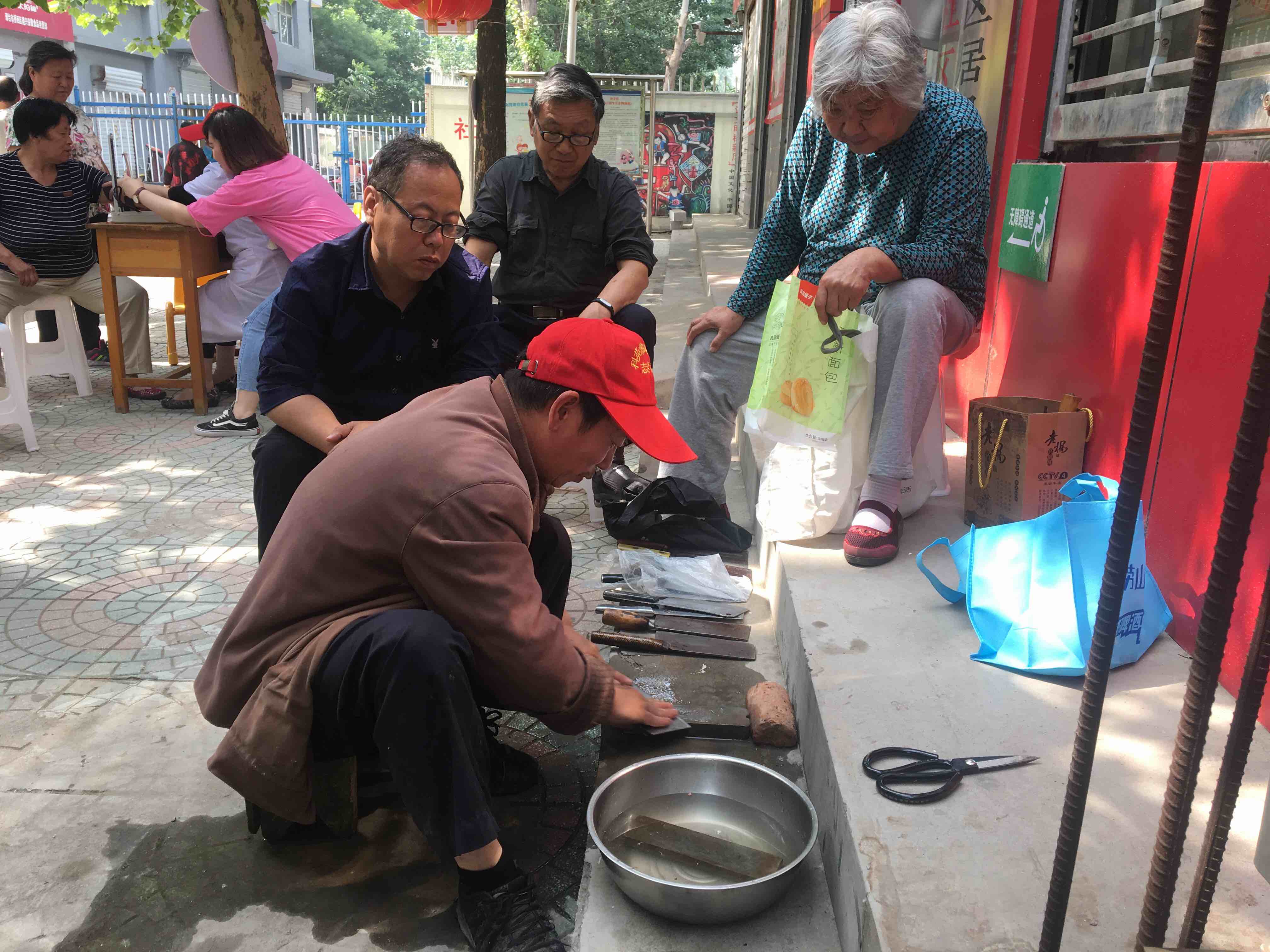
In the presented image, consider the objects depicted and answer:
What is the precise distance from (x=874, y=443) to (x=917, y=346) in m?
0.32

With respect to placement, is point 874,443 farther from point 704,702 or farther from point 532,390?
point 532,390

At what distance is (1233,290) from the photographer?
207 cm

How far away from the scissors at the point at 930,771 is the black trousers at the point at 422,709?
708 mm

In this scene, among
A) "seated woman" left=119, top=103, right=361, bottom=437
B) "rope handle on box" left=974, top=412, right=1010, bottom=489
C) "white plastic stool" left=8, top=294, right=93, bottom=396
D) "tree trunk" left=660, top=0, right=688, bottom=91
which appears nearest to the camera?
"rope handle on box" left=974, top=412, right=1010, bottom=489

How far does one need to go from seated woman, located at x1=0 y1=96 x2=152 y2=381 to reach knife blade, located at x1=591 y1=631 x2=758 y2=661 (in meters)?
4.26

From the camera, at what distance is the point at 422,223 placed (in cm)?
246

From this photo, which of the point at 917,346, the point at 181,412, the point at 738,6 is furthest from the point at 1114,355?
the point at 738,6

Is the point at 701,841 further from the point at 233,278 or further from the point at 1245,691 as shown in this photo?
the point at 233,278

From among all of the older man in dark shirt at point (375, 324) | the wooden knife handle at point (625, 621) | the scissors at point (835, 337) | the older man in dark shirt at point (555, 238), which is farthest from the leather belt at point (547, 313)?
the wooden knife handle at point (625, 621)

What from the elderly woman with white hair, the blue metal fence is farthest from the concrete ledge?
the blue metal fence

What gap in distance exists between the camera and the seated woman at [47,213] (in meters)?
5.59

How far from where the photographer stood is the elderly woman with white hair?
2.77m

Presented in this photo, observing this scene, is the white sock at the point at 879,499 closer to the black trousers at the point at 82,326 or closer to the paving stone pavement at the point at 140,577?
the paving stone pavement at the point at 140,577

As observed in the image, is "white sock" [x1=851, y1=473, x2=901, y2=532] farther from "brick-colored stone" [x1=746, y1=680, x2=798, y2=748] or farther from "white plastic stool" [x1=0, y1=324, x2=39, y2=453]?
"white plastic stool" [x1=0, y1=324, x2=39, y2=453]
